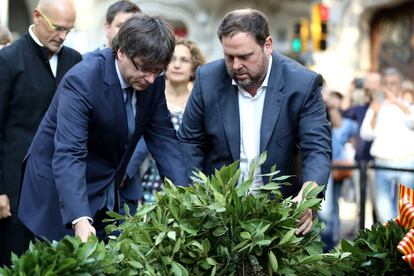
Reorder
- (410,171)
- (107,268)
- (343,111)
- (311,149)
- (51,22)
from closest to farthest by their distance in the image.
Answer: (107,268), (311,149), (51,22), (410,171), (343,111)

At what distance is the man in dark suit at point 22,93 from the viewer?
6.20 meters

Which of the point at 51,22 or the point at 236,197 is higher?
the point at 51,22

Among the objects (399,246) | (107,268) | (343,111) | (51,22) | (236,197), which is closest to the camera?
(107,268)

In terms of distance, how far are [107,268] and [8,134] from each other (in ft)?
8.47

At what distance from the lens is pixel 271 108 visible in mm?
5422

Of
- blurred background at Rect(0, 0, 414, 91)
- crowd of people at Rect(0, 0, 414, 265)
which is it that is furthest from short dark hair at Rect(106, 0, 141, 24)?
blurred background at Rect(0, 0, 414, 91)

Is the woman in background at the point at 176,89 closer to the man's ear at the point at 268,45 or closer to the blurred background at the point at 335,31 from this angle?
the man's ear at the point at 268,45

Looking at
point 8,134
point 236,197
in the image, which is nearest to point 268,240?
→ point 236,197

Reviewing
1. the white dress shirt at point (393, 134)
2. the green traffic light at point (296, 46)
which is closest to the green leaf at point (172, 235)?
the white dress shirt at point (393, 134)

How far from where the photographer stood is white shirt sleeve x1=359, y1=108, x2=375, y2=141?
1068 centimetres

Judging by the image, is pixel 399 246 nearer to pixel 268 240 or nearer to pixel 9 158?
pixel 268 240

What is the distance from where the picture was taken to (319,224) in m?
4.73

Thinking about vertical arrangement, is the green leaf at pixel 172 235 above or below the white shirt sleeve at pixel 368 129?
above

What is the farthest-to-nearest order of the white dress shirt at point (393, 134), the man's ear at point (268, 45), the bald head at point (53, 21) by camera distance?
the white dress shirt at point (393, 134) → the bald head at point (53, 21) → the man's ear at point (268, 45)
